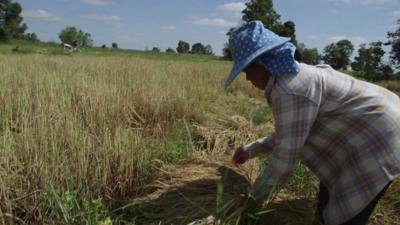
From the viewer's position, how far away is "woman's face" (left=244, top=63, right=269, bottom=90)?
1906 millimetres

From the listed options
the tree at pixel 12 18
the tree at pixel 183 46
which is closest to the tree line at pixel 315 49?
the tree at pixel 12 18

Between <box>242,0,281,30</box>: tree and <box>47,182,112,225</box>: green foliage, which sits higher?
<box>242,0,281,30</box>: tree

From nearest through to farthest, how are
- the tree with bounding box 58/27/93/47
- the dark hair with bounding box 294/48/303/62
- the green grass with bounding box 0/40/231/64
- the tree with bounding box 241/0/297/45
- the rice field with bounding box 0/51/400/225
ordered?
the dark hair with bounding box 294/48/303/62 < the rice field with bounding box 0/51/400/225 < the green grass with bounding box 0/40/231/64 < the tree with bounding box 241/0/297/45 < the tree with bounding box 58/27/93/47

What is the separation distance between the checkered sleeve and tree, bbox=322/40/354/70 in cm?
4881

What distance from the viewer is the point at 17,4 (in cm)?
4772

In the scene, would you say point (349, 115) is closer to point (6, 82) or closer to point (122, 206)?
point (122, 206)

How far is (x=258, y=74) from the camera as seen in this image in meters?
1.93

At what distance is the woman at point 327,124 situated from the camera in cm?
185

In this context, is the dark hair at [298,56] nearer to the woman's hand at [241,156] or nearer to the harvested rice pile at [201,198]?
the woman's hand at [241,156]

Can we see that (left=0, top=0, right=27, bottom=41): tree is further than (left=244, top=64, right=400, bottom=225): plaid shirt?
Yes

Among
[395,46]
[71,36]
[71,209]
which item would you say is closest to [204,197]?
[71,209]

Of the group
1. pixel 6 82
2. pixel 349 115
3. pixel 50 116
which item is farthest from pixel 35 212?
pixel 6 82

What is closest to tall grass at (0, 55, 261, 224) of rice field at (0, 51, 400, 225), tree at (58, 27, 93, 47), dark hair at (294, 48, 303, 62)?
rice field at (0, 51, 400, 225)

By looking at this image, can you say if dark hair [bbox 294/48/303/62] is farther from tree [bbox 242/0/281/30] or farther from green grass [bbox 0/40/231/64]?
tree [bbox 242/0/281/30]
